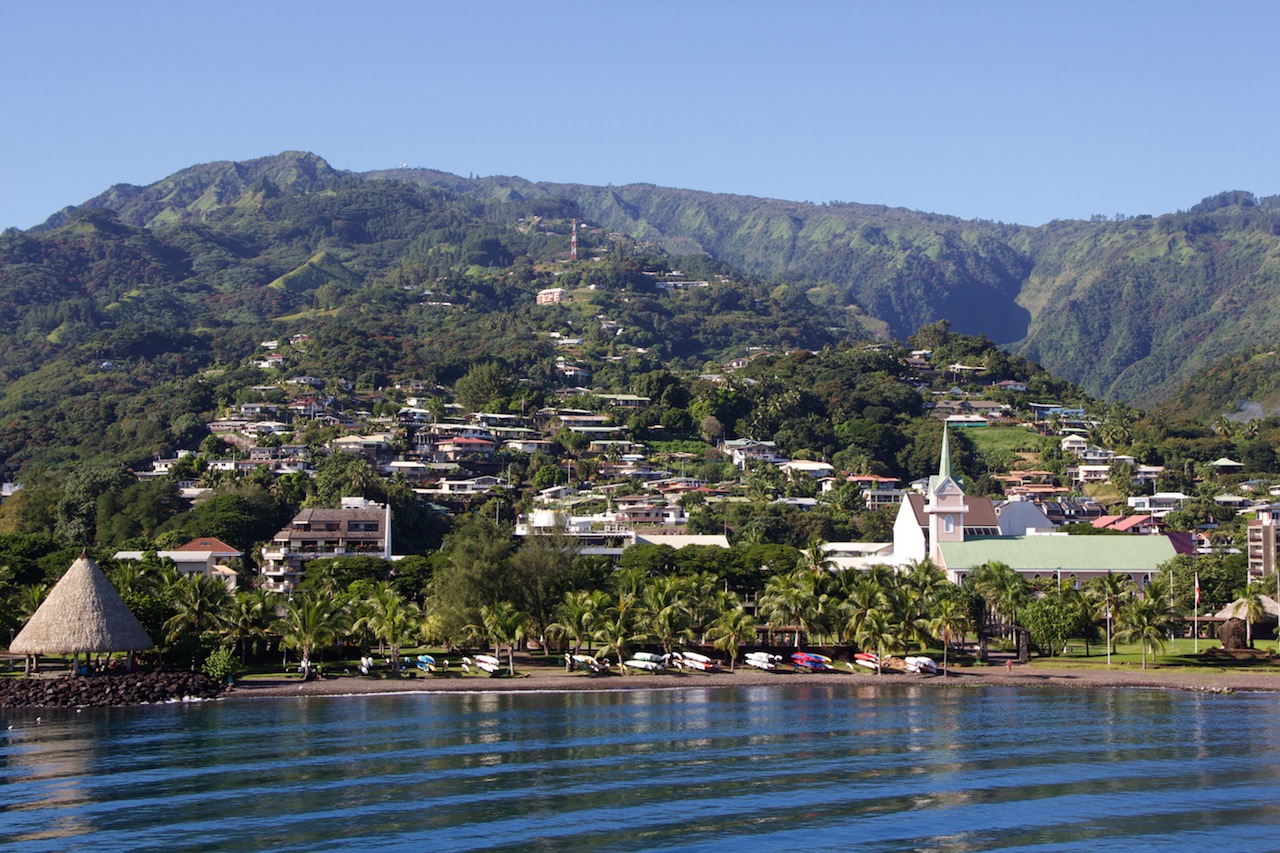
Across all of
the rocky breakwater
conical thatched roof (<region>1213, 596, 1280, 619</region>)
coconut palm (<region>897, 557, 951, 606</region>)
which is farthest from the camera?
conical thatched roof (<region>1213, 596, 1280, 619</region>)

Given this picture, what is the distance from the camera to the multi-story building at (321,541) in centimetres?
11694

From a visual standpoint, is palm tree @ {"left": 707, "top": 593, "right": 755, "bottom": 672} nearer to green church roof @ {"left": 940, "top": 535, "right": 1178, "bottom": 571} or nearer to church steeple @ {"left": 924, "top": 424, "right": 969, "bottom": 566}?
green church roof @ {"left": 940, "top": 535, "right": 1178, "bottom": 571}

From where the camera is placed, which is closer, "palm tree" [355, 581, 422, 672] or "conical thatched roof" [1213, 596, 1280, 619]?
"palm tree" [355, 581, 422, 672]

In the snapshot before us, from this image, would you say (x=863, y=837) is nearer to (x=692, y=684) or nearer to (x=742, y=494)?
(x=692, y=684)

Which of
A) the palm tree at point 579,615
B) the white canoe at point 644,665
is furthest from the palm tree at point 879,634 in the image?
the palm tree at point 579,615

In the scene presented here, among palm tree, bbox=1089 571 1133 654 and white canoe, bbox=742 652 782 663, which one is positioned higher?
palm tree, bbox=1089 571 1133 654

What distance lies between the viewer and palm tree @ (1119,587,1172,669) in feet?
253

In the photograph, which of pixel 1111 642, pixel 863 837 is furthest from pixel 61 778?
pixel 1111 642

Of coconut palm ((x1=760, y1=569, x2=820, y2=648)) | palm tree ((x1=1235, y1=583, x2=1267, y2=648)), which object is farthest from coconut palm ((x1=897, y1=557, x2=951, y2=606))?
palm tree ((x1=1235, y1=583, x2=1267, y2=648))

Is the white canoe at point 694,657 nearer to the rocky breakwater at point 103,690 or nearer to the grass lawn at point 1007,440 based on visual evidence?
the rocky breakwater at point 103,690

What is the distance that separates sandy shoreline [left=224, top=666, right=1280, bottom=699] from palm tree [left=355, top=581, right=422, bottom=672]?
105 inches

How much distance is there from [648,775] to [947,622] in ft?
103

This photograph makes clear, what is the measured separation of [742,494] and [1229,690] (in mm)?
90052

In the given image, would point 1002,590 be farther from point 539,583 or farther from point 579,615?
point 539,583
